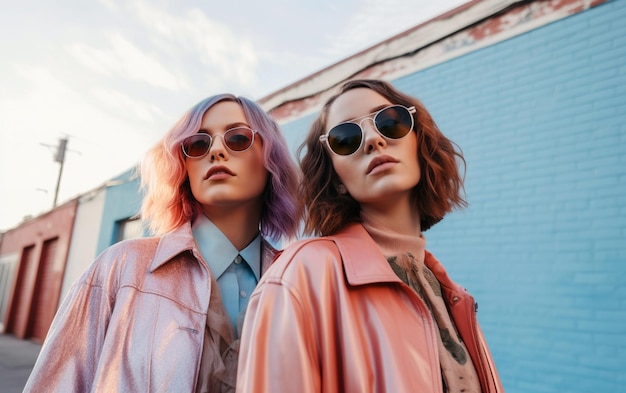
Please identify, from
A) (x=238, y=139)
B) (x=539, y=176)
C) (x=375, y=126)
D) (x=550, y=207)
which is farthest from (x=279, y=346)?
(x=539, y=176)

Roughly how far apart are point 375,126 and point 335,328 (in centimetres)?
65

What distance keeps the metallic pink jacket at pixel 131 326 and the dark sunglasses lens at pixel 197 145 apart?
0.36 meters

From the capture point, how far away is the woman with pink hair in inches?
49.9

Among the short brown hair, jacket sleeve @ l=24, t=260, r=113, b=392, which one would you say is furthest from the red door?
the short brown hair

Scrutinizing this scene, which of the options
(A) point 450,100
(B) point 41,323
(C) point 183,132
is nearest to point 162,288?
(C) point 183,132

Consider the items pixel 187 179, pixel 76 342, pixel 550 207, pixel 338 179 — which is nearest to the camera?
pixel 76 342

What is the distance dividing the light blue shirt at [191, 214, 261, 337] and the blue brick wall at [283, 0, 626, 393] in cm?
296

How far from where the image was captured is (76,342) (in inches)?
51.9

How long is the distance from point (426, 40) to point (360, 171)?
4.28m

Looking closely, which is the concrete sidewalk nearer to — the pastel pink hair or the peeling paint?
the peeling paint

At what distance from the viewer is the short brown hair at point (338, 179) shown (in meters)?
1.47

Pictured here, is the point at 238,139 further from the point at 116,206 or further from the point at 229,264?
the point at 116,206

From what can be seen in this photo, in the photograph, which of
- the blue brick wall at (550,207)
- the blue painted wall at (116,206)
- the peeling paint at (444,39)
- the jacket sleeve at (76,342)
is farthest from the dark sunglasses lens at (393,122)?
the blue painted wall at (116,206)

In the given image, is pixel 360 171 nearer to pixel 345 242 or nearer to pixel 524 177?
pixel 345 242
